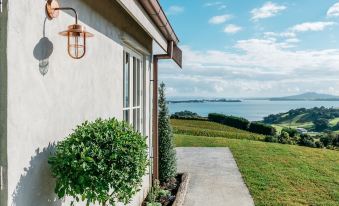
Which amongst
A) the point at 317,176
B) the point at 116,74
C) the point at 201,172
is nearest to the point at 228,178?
the point at 201,172

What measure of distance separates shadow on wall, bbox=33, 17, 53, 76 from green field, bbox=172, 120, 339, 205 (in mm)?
5314

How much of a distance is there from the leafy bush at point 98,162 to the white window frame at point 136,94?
7.75 ft

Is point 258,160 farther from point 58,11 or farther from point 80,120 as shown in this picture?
point 58,11

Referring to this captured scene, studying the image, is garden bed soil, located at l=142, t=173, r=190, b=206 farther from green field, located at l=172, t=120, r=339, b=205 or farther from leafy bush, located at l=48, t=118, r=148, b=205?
leafy bush, located at l=48, t=118, r=148, b=205

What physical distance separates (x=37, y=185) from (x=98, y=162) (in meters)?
0.45

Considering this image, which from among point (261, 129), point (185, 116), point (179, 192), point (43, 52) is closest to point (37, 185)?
point (43, 52)

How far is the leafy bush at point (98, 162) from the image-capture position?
2461mm

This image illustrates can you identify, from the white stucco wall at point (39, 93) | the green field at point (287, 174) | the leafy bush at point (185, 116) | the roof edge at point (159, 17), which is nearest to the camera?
the white stucco wall at point (39, 93)

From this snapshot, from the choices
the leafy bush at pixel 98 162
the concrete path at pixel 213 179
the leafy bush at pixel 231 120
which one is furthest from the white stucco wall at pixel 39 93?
the leafy bush at pixel 231 120

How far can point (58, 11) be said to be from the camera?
2709mm

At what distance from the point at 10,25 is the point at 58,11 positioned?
691 millimetres

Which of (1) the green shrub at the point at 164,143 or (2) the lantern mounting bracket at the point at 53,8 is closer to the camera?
(2) the lantern mounting bracket at the point at 53,8

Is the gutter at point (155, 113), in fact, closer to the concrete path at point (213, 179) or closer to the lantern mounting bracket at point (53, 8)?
the concrete path at point (213, 179)

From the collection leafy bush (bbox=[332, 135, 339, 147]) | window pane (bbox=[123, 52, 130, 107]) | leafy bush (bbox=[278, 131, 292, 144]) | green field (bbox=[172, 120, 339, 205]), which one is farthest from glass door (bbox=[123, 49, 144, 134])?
leafy bush (bbox=[332, 135, 339, 147])
